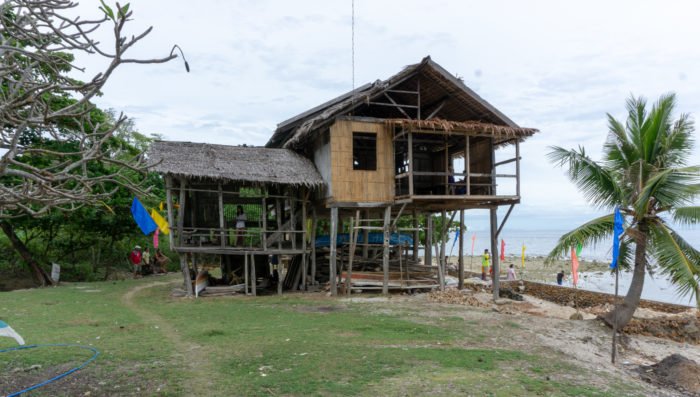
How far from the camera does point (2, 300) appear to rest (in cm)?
1357

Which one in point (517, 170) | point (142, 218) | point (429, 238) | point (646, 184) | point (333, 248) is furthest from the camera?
point (429, 238)

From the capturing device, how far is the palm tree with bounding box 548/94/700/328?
10828mm

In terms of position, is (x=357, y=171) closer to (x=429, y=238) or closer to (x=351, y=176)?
(x=351, y=176)

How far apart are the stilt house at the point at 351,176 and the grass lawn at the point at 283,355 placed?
3697 mm

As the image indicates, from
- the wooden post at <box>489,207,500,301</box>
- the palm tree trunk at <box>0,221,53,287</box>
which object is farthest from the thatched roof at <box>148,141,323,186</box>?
the palm tree trunk at <box>0,221,53,287</box>

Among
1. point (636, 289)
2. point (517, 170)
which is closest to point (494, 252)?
point (517, 170)

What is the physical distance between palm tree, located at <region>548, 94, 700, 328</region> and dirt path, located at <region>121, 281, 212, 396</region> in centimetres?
837

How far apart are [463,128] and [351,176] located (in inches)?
154

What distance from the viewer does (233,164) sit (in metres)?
15.5

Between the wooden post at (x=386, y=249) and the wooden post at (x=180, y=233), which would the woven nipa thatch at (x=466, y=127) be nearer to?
the wooden post at (x=386, y=249)

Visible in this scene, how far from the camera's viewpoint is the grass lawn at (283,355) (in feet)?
20.3

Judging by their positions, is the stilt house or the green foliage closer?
the green foliage

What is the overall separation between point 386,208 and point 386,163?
1528 mm

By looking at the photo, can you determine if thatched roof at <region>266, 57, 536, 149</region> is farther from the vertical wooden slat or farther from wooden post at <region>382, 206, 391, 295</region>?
wooden post at <region>382, 206, 391, 295</region>
